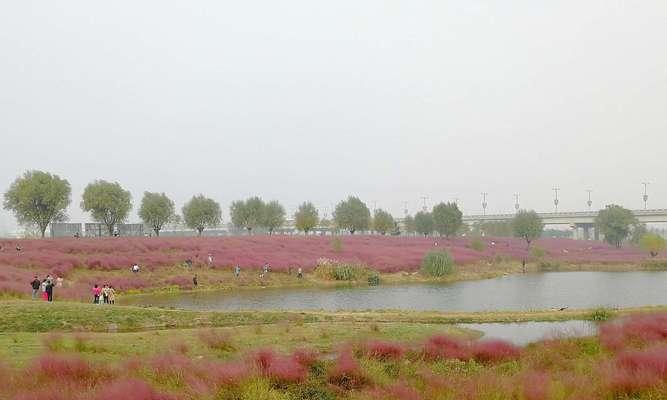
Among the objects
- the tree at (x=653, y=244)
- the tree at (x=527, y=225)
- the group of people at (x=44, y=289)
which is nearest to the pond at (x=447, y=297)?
the group of people at (x=44, y=289)

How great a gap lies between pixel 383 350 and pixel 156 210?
302ft

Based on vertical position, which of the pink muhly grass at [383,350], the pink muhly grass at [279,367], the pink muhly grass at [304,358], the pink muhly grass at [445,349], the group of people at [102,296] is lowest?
the group of people at [102,296]

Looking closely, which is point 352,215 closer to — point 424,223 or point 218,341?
point 424,223

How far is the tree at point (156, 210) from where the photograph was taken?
341 feet

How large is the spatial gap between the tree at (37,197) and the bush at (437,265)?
189 feet

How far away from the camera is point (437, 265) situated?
72125 millimetres

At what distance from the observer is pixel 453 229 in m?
118

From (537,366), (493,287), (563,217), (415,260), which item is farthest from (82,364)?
Answer: (563,217)

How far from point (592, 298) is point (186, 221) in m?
83.9

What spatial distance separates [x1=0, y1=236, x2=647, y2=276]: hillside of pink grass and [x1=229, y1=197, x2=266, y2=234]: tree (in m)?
29.3

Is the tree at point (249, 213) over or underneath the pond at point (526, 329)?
over

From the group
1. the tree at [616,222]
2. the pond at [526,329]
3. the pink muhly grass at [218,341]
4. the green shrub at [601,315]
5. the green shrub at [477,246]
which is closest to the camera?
the pink muhly grass at [218,341]

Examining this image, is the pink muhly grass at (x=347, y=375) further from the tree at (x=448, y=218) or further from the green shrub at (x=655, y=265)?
the tree at (x=448, y=218)

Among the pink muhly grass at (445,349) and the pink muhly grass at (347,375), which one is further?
the pink muhly grass at (445,349)
